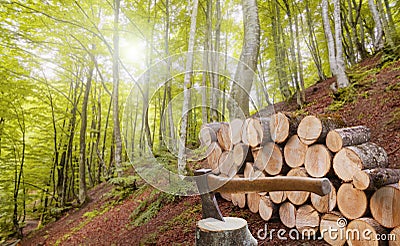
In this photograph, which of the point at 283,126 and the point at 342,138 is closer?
the point at 342,138

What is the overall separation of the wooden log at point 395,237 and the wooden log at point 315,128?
939 millimetres

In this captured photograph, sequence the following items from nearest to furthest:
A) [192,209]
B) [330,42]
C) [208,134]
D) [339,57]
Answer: [208,134], [192,209], [339,57], [330,42]

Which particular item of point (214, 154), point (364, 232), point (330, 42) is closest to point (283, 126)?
point (214, 154)

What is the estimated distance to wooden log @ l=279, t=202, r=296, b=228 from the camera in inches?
104

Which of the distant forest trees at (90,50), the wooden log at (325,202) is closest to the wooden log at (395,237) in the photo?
the wooden log at (325,202)

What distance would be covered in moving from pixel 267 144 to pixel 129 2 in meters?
7.34

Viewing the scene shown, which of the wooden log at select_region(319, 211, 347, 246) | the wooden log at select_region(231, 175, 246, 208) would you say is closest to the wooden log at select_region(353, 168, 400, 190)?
the wooden log at select_region(319, 211, 347, 246)

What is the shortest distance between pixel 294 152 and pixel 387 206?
95cm

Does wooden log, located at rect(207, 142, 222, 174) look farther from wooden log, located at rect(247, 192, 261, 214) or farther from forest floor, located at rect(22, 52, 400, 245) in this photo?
forest floor, located at rect(22, 52, 400, 245)

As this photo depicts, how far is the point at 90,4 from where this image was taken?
6.84 metres

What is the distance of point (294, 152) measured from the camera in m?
2.66

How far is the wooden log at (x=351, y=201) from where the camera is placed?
6.75 feet

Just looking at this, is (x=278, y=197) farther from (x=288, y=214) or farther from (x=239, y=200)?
(x=239, y=200)

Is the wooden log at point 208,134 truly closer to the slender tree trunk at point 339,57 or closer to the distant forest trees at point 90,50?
the distant forest trees at point 90,50
